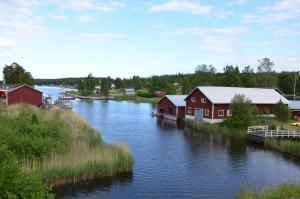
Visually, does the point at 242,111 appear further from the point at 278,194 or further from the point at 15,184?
the point at 15,184

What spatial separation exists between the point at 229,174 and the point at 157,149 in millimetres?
10892

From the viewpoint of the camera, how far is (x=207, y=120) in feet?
198

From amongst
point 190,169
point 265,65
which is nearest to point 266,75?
point 265,65

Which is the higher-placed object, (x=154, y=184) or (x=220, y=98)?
(x=220, y=98)

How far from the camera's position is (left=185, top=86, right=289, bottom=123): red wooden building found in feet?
196

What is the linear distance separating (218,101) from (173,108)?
43.2ft

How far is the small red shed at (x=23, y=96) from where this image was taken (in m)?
64.6

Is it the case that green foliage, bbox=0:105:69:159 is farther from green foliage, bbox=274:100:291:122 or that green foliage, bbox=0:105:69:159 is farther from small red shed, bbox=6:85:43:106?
small red shed, bbox=6:85:43:106

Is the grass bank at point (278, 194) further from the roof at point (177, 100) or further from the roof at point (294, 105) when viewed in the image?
the roof at point (177, 100)

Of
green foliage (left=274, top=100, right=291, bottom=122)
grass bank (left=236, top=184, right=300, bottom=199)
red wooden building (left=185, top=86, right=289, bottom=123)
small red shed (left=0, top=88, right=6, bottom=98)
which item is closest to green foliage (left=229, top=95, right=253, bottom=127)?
green foliage (left=274, top=100, right=291, bottom=122)

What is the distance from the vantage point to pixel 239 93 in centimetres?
6438

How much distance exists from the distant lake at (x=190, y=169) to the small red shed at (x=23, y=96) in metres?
21.8

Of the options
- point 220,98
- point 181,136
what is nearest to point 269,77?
point 220,98

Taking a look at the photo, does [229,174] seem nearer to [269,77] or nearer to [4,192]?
[4,192]
